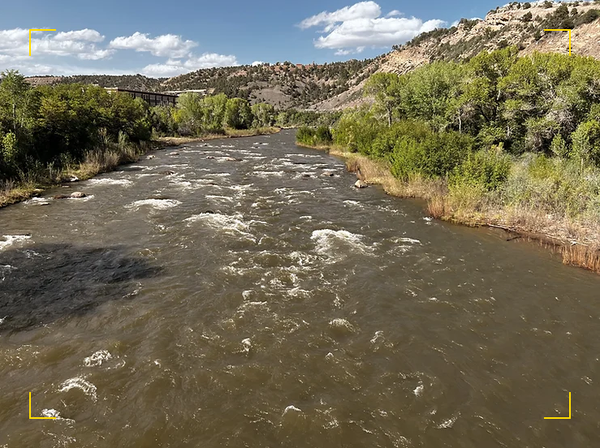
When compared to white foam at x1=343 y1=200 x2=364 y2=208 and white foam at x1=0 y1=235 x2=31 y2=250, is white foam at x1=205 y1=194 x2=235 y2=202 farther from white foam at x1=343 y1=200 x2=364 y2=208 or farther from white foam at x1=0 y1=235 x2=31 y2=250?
white foam at x1=0 y1=235 x2=31 y2=250

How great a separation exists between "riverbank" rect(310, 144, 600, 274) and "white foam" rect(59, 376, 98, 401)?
1637cm

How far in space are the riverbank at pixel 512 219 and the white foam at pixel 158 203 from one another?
15.2 metres

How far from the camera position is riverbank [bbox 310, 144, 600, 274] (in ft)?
49.2

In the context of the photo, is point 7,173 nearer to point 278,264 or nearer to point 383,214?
point 278,264

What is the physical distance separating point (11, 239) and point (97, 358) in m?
11.6

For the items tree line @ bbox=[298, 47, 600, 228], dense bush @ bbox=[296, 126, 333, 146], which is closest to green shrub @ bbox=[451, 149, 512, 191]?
tree line @ bbox=[298, 47, 600, 228]

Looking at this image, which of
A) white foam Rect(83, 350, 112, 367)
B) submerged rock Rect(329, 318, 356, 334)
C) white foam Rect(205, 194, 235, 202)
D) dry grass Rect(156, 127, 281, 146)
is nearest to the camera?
white foam Rect(83, 350, 112, 367)

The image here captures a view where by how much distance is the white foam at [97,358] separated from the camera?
8.86 metres

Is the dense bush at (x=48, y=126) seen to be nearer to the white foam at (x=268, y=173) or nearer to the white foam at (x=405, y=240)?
the white foam at (x=268, y=173)

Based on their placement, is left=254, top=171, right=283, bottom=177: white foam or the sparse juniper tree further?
the sparse juniper tree

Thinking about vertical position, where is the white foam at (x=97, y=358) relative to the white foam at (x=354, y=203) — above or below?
below

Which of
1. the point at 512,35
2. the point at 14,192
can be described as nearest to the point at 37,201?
the point at 14,192

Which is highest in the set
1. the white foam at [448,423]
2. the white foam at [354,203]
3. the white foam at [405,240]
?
the white foam at [354,203]

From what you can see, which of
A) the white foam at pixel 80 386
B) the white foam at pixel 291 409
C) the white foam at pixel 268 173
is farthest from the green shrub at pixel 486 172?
the white foam at pixel 80 386
